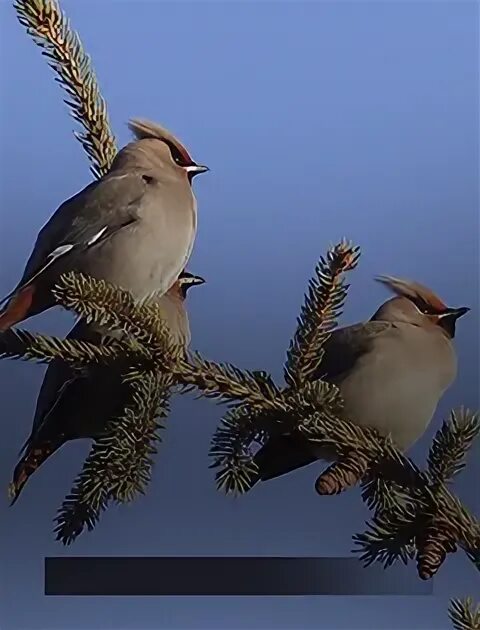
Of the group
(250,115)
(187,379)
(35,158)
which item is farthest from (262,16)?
(187,379)

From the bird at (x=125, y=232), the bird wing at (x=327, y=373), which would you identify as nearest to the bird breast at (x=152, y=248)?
the bird at (x=125, y=232)

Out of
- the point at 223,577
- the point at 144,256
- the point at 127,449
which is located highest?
the point at 144,256

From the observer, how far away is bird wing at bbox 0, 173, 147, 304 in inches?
25.1

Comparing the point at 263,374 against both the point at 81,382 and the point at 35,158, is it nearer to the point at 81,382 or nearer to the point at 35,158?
the point at 81,382

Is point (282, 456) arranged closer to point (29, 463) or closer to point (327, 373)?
point (327, 373)

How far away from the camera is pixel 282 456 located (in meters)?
0.62

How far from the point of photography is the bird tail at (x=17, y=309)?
626mm

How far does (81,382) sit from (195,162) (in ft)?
0.54

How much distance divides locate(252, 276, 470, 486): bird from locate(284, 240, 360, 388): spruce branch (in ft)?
0.21

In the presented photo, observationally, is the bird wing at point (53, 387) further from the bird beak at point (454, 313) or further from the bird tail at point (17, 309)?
the bird beak at point (454, 313)

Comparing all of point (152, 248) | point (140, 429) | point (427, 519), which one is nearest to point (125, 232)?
point (152, 248)

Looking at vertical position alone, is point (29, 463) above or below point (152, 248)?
below

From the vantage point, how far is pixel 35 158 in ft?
2.24

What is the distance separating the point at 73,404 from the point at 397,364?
21 centimetres
